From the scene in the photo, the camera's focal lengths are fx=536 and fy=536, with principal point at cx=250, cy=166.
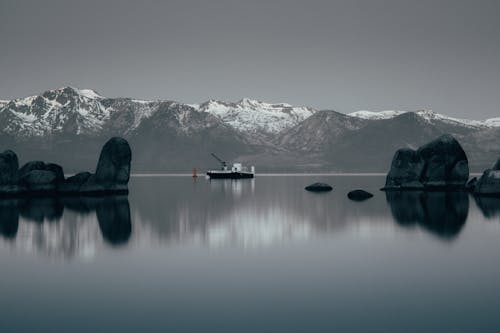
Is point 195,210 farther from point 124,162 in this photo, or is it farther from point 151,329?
point 151,329

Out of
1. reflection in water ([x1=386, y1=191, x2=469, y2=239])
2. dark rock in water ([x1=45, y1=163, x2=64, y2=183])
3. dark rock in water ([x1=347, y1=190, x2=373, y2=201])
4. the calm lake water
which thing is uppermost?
dark rock in water ([x1=45, y1=163, x2=64, y2=183])

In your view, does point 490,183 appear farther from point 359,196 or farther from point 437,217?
point 437,217

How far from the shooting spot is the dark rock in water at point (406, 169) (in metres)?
98.5

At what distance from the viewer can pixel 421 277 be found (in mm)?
23375

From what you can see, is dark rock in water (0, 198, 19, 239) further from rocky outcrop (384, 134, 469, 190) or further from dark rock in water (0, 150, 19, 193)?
rocky outcrop (384, 134, 469, 190)

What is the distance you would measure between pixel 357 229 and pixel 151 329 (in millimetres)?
28985

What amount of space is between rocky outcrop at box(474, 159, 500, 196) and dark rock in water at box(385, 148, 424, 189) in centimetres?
1671

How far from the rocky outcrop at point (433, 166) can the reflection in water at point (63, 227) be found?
58.2 metres

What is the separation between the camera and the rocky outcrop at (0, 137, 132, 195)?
85.6 metres

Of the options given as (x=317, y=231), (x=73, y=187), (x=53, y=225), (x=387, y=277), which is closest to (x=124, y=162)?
(x=73, y=187)

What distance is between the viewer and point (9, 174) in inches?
3383

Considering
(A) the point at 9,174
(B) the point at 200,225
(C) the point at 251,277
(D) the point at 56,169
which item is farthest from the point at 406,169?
(C) the point at 251,277

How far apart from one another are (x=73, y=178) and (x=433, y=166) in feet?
211

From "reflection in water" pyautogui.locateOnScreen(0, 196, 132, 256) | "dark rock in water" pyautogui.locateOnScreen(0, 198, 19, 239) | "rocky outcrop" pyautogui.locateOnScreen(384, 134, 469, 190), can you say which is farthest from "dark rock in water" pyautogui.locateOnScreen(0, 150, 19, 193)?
"rocky outcrop" pyautogui.locateOnScreen(384, 134, 469, 190)
